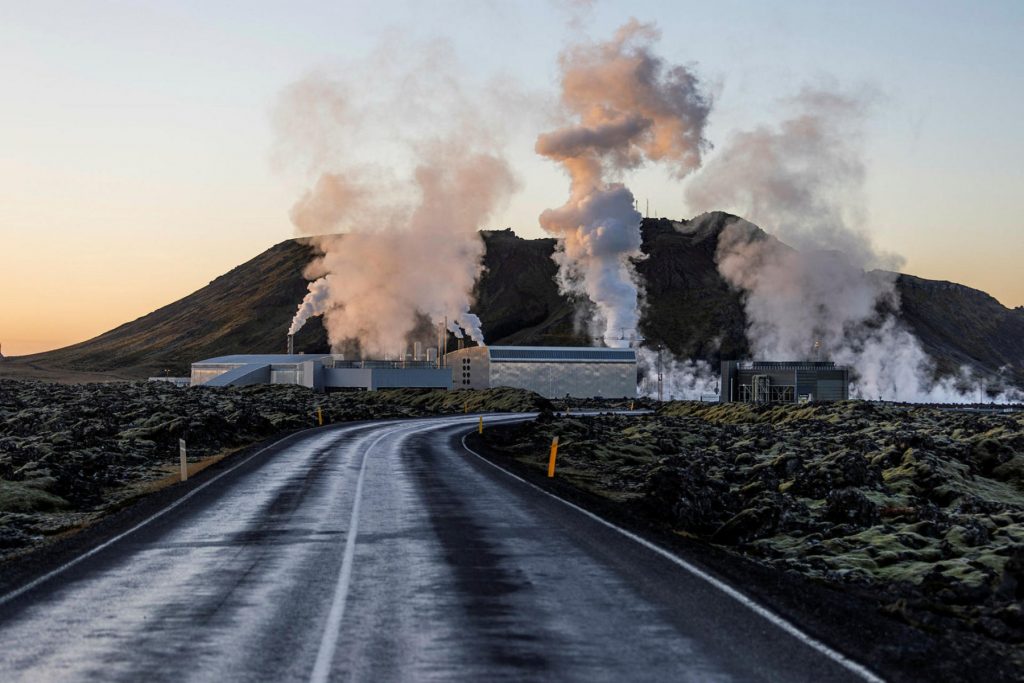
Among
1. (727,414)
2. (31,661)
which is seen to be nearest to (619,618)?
(31,661)

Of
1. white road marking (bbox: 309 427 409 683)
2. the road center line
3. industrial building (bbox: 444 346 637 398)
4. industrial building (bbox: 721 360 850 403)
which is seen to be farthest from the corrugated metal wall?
white road marking (bbox: 309 427 409 683)

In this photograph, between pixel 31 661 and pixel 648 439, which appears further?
pixel 648 439

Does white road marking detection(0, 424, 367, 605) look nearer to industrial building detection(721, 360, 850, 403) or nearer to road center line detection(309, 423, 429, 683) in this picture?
road center line detection(309, 423, 429, 683)

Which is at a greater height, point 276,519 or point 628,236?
point 628,236

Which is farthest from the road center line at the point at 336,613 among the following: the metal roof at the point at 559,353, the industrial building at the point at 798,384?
the metal roof at the point at 559,353

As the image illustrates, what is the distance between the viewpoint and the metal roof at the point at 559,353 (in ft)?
430

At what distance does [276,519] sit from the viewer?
2156 cm

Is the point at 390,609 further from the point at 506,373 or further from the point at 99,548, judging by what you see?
the point at 506,373

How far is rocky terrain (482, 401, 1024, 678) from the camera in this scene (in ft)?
47.9

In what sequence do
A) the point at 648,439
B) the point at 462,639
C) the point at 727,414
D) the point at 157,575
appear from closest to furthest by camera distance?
the point at 462,639, the point at 157,575, the point at 648,439, the point at 727,414

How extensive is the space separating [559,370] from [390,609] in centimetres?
11948

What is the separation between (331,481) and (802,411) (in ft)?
186

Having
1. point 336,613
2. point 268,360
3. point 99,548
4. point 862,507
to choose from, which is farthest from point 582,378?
point 336,613

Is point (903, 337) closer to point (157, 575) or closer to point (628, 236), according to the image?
point (628, 236)
